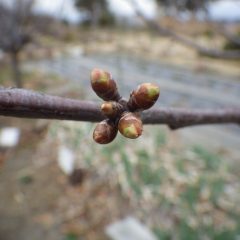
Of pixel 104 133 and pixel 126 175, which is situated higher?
pixel 104 133

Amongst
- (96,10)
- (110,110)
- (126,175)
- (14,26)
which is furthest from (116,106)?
(96,10)

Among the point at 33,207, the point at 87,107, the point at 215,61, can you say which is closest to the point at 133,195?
the point at 33,207

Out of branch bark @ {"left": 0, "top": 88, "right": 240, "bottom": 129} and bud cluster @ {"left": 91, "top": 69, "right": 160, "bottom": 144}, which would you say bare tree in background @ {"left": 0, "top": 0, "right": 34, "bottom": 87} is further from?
bud cluster @ {"left": 91, "top": 69, "right": 160, "bottom": 144}

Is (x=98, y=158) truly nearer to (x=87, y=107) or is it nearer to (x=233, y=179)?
(x=233, y=179)

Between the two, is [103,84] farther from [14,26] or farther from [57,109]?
[14,26]

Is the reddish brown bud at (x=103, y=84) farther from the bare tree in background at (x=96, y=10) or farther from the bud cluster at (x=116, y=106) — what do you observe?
the bare tree in background at (x=96, y=10)

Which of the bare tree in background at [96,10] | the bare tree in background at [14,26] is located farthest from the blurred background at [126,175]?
the bare tree in background at [96,10]
